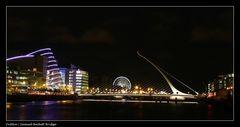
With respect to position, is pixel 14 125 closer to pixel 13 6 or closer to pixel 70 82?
pixel 13 6

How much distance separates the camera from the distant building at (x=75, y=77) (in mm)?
101250

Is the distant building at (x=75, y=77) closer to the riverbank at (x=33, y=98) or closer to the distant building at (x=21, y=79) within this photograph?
the distant building at (x=21, y=79)

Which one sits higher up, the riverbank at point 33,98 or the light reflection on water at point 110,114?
the light reflection on water at point 110,114

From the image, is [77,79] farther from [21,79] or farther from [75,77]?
[21,79]

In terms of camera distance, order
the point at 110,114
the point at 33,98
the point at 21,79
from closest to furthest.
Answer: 1. the point at 110,114
2. the point at 33,98
3. the point at 21,79

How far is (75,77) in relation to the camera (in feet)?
336

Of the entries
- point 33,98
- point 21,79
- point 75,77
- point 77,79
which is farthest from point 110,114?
point 75,77

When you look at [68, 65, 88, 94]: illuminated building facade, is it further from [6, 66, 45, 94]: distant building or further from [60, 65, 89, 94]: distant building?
[6, 66, 45, 94]: distant building

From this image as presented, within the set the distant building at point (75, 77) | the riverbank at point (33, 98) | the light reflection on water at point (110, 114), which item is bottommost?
the riverbank at point (33, 98)

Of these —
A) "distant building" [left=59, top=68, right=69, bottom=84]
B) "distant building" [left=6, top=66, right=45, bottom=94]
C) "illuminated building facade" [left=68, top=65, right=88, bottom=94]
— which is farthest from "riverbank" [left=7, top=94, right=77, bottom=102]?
"distant building" [left=59, top=68, right=69, bottom=84]

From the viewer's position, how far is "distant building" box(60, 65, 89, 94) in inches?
3986

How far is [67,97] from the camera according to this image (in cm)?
6150

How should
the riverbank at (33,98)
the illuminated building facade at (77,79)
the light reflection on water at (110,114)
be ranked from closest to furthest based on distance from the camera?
the light reflection on water at (110,114) < the riverbank at (33,98) < the illuminated building facade at (77,79)

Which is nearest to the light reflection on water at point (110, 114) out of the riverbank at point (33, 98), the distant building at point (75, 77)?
the riverbank at point (33, 98)
